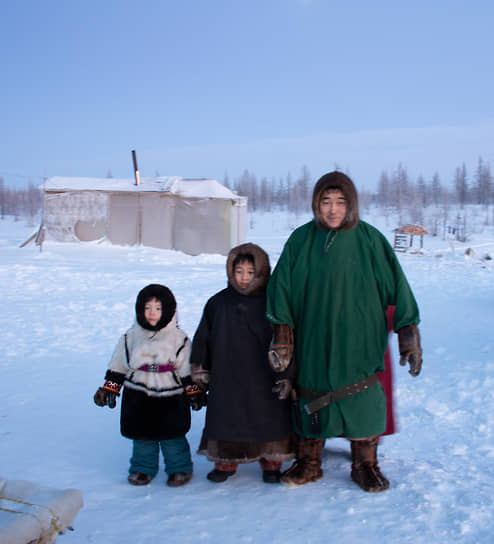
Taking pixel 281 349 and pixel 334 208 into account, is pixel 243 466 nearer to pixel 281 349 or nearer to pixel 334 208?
pixel 281 349

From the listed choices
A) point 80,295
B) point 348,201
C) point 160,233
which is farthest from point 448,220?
point 348,201

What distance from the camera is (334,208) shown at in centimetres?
271

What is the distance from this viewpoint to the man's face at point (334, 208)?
271 cm

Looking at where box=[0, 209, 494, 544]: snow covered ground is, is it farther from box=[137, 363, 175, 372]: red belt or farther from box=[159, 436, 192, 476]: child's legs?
box=[137, 363, 175, 372]: red belt

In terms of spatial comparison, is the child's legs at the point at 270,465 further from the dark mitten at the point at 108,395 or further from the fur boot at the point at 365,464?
the dark mitten at the point at 108,395

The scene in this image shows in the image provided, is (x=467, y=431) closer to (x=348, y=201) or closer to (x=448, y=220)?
(x=348, y=201)

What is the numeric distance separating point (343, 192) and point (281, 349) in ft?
2.99

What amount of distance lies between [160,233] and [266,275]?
1450cm

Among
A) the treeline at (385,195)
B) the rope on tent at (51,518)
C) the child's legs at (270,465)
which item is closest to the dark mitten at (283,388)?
the child's legs at (270,465)

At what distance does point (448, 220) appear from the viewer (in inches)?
1938

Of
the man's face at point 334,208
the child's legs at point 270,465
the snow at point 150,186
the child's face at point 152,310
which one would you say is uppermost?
the snow at point 150,186

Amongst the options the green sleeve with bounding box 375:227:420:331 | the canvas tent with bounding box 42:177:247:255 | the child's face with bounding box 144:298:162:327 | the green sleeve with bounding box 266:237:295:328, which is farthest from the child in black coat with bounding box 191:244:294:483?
the canvas tent with bounding box 42:177:247:255

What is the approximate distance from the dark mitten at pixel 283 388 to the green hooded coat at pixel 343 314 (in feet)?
0.33

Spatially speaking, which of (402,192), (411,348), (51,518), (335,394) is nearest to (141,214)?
(335,394)
